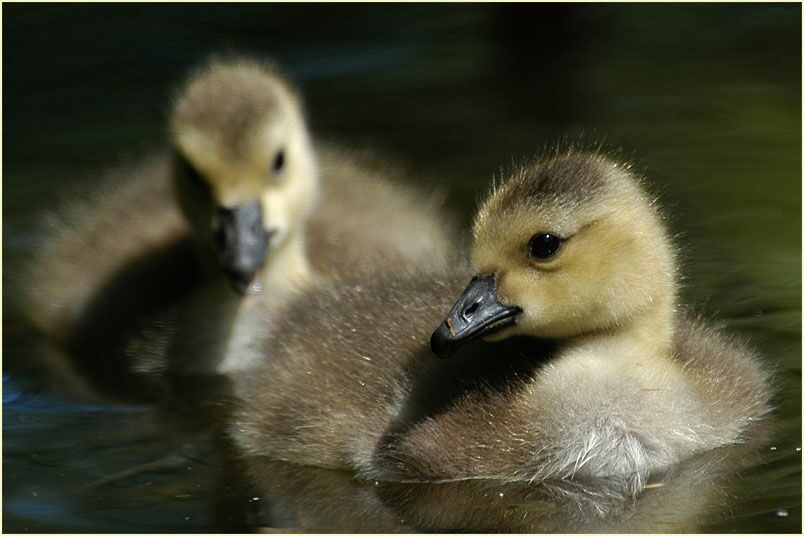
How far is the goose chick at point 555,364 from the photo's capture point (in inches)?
183

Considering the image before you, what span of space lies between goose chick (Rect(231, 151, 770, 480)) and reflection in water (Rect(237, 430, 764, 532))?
45 mm

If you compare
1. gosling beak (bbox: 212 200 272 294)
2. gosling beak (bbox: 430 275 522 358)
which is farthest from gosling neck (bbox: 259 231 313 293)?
gosling beak (bbox: 430 275 522 358)

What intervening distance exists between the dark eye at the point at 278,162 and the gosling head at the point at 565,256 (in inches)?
61.1

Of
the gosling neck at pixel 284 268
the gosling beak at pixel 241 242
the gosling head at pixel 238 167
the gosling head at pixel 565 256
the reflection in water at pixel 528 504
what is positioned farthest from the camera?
the gosling neck at pixel 284 268

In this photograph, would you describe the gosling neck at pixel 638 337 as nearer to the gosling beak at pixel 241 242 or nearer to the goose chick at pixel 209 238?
the goose chick at pixel 209 238

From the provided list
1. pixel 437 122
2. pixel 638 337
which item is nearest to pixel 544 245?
pixel 638 337

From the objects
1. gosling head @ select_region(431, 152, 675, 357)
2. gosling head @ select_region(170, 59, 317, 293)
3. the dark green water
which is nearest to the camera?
gosling head @ select_region(431, 152, 675, 357)

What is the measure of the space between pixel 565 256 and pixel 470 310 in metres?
0.31

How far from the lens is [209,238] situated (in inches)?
237

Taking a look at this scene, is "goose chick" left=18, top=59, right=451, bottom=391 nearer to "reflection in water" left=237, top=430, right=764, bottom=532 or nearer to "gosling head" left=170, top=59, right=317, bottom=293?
"gosling head" left=170, top=59, right=317, bottom=293

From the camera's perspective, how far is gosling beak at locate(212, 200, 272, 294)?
573cm

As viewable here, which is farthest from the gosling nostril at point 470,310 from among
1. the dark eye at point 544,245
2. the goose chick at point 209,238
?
the goose chick at point 209,238

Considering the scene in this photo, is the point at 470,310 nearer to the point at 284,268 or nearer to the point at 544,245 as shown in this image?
the point at 544,245

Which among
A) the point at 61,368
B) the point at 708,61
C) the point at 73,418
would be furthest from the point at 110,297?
the point at 708,61
